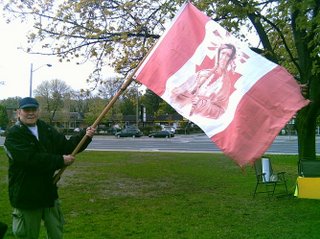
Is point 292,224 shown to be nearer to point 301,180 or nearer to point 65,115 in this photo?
point 301,180

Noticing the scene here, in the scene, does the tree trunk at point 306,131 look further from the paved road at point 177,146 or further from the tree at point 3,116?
the tree at point 3,116

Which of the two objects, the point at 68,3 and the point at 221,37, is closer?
the point at 221,37

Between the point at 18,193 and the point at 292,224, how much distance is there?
16.2ft

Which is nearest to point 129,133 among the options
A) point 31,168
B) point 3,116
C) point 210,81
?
point 3,116

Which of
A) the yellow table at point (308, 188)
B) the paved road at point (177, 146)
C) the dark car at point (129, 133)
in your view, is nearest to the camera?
the yellow table at point (308, 188)

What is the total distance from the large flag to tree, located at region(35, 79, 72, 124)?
78121 mm

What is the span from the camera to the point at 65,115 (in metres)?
85.9

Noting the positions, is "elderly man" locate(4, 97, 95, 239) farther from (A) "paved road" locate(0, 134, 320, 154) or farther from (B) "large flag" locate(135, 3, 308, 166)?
(A) "paved road" locate(0, 134, 320, 154)

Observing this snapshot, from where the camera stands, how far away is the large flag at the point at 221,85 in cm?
391

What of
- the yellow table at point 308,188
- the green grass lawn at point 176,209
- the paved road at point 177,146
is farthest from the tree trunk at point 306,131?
the paved road at point 177,146

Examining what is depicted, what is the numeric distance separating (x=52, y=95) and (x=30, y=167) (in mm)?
82614

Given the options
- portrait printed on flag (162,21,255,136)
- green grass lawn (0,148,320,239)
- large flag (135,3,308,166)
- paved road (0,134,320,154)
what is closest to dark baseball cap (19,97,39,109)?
large flag (135,3,308,166)

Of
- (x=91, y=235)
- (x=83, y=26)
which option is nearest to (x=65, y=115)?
(x=83, y=26)

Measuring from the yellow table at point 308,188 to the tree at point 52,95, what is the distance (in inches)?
2900
